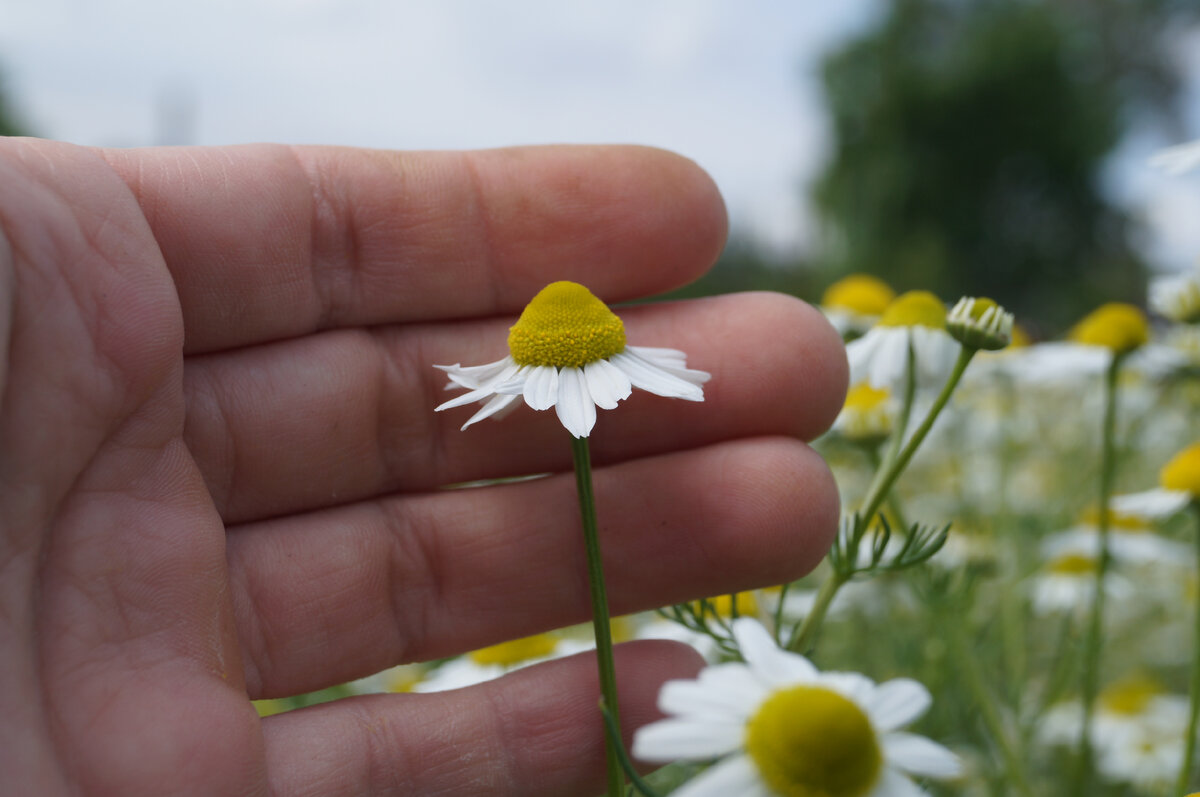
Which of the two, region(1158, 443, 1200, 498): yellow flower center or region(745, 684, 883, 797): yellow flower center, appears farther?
region(1158, 443, 1200, 498): yellow flower center

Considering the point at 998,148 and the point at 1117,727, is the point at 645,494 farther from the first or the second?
the point at 998,148

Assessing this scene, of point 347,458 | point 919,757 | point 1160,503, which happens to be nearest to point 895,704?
point 919,757

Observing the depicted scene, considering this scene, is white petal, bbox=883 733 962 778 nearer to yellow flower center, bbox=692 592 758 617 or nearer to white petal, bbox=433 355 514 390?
white petal, bbox=433 355 514 390

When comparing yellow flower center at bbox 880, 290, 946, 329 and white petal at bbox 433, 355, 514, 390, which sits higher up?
white petal at bbox 433, 355, 514, 390

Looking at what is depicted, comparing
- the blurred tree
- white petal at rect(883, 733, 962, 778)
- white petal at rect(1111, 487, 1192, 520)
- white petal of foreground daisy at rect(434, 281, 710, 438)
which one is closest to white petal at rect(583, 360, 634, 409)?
white petal of foreground daisy at rect(434, 281, 710, 438)

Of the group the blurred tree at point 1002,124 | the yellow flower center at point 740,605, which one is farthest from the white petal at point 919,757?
the blurred tree at point 1002,124

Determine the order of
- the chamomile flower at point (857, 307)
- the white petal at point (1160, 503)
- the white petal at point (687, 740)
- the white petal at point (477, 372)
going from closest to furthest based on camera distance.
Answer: the white petal at point (687, 740) < the white petal at point (477, 372) < the white petal at point (1160, 503) < the chamomile flower at point (857, 307)

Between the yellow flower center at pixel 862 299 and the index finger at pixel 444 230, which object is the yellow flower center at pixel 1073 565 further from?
the index finger at pixel 444 230
